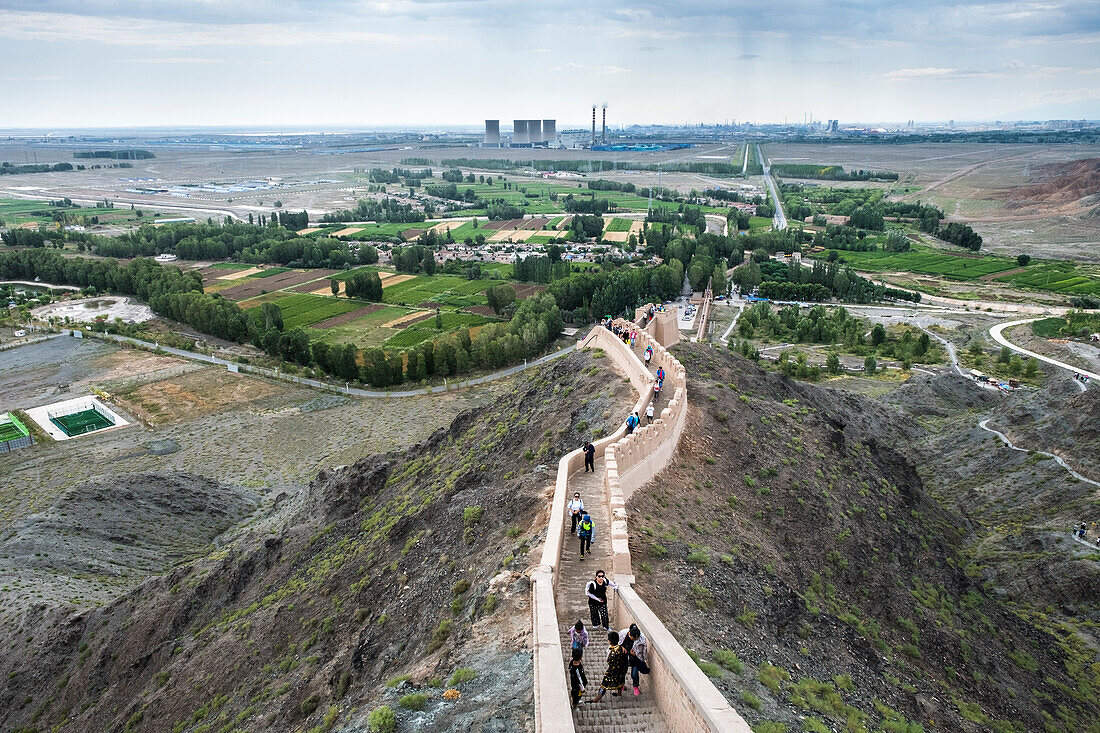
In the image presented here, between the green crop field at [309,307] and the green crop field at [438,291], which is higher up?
the green crop field at [438,291]

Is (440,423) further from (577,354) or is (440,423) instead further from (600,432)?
(600,432)

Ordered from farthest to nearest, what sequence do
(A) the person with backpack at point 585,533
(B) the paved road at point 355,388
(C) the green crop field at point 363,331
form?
(C) the green crop field at point 363,331 → (B) the paved road at point 355,388 → (A) the person with backpack at point 585,533

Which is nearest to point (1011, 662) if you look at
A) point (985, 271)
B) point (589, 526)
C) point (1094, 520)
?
point (1094, 520)

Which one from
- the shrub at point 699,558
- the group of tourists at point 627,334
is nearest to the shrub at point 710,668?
the shrub at point 699,558

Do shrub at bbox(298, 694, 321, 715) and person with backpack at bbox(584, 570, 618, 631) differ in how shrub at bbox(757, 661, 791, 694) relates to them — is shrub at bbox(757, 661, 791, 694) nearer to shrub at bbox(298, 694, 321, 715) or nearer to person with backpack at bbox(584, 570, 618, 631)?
person with backpack at bbox(584, 570, 618, 631)

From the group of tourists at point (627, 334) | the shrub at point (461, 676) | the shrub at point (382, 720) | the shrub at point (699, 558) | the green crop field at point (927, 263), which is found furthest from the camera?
the green crop field at point (927, 263)

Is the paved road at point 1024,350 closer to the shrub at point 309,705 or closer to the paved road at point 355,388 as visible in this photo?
the paved road at point 355,388

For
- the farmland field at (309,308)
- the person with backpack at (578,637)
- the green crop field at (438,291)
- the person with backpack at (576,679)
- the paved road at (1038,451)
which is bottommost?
the farmland field at (309,308)
